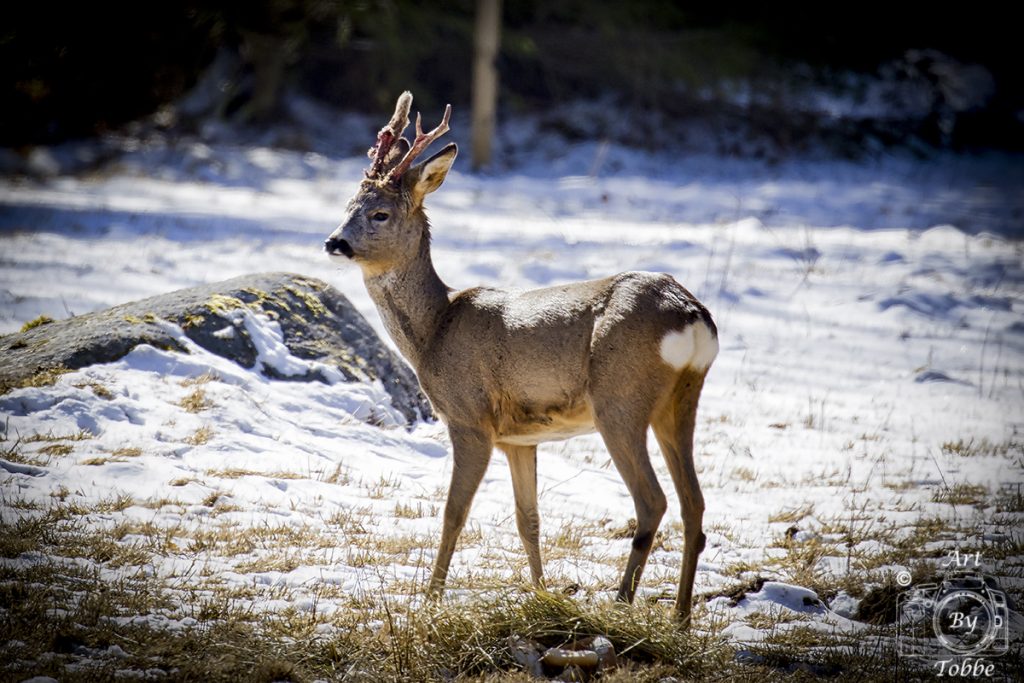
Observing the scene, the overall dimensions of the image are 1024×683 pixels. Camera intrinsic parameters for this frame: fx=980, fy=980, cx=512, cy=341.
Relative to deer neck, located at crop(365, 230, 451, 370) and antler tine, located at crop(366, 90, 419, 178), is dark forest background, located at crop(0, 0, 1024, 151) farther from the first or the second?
deer neck, located at crop(365, 230, 451, 370)

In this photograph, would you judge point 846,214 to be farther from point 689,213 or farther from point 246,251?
point 246,251

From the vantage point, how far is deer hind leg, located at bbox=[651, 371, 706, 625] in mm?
4586

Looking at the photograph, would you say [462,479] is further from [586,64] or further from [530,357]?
[586,64]

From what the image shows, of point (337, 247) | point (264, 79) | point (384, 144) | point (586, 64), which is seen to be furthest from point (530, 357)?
point (264, 79)

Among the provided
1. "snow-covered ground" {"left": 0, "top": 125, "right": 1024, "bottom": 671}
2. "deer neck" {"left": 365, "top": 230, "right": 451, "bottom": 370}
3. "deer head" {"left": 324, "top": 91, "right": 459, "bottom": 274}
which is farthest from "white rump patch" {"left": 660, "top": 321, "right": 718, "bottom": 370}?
"deer head" {"left": 324, "top": 91, "right": 459, "bottom": 274}

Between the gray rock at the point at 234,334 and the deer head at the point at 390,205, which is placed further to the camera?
the gray rock at the point at 234,334

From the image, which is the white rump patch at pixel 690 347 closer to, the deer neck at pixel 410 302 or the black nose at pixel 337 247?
the deer neck at pixel 410 302

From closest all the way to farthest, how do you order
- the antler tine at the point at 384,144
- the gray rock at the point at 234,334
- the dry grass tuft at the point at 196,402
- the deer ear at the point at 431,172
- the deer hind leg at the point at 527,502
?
1. the deer hind leg at the point at 527,502
2. the deer ear at the point at 431,172
3. the antler tine at the point at 384,144
4. the dry grass tuft at the point at 196,402
5. the gray rock at the point at 234,334

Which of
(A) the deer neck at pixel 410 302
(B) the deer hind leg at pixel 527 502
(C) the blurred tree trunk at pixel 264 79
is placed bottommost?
(B) the deer hind leg at pixel 527 502

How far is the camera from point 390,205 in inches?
212

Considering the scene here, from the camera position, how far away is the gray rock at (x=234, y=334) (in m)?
6.64

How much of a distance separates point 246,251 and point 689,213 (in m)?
7.24

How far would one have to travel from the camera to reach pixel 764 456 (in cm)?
714

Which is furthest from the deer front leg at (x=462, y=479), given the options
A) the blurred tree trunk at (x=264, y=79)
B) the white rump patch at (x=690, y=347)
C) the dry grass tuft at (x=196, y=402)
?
the blurred tree trunk at (x=264, y=79)
